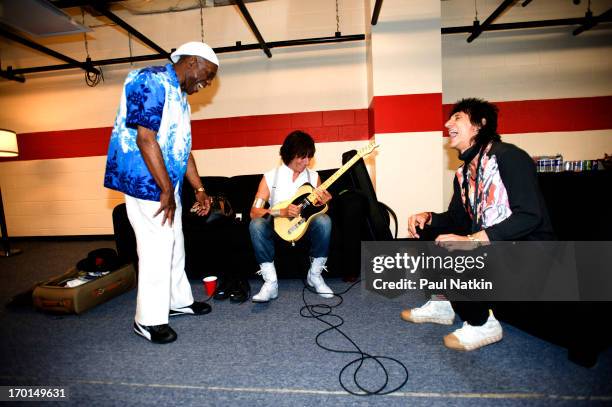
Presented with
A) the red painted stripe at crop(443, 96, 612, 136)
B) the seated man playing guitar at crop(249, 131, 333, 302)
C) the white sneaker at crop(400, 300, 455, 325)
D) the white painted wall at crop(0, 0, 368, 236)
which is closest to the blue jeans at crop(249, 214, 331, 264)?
the seated man playing guitar at crop(249, 131, 333, 302)

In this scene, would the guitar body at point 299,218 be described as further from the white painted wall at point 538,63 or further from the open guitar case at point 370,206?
the white painted wall at point 538,63

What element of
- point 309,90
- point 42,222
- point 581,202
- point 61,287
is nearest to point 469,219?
point 581,202

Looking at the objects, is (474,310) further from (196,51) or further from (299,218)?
(196,51)

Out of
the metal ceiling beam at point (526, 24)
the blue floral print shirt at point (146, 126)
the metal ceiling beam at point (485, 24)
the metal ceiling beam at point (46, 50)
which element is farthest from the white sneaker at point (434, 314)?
the metal ceiling beam at point (46, 50)

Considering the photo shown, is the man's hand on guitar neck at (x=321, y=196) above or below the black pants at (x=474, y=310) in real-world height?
above

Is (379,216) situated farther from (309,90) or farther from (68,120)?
(68,120)

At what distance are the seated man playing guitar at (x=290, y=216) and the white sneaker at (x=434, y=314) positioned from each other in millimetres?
650

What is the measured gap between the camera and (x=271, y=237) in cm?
239

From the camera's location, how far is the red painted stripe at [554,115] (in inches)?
162

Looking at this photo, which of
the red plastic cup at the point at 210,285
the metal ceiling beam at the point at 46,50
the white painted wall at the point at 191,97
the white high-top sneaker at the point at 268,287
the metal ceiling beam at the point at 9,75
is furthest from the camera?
the metal ceiling beam at the point at 9,75

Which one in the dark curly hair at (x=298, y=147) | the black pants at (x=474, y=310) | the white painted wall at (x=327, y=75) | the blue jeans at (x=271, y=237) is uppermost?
the white painted wall at (x=327, y=75)

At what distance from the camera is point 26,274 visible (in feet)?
10.7

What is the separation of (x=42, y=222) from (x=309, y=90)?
483 centimetres

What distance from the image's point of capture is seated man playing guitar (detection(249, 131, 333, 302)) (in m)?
2.33
